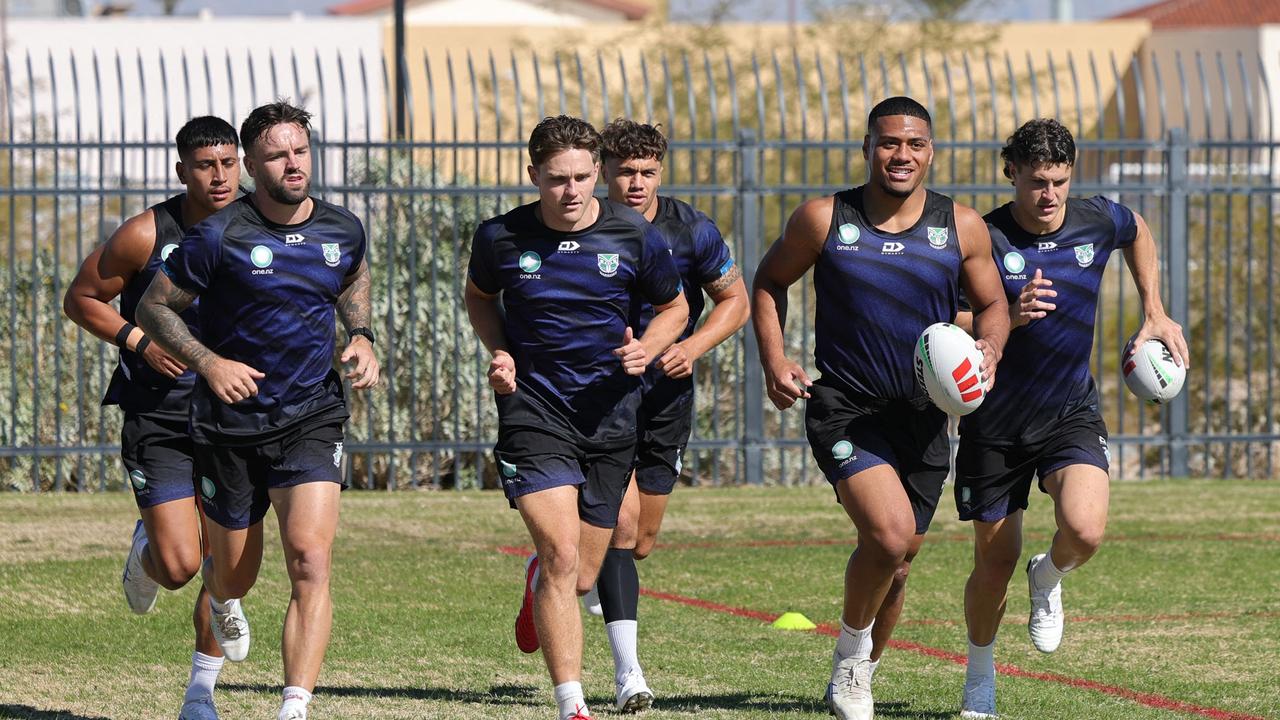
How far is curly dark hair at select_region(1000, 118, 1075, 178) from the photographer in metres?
6.82

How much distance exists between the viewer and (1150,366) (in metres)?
7.18

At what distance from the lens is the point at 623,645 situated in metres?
7.09

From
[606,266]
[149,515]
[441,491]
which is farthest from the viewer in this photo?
[441,491]

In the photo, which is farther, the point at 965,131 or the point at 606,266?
the point at 965,131

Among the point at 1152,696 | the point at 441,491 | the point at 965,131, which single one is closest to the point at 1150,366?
the point at 1152,696

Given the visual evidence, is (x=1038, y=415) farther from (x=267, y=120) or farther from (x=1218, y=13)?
(x=1218, y=13)

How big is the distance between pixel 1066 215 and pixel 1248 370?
939 centimetres

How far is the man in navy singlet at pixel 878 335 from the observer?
6543 millimetres

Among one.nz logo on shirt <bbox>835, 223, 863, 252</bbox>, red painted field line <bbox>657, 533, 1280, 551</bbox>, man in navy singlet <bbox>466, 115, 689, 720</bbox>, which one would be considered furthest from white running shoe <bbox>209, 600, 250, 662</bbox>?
red painted field line <bbox>657, 533, 1280, 551</bbox>

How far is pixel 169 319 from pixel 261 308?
0.99 feet

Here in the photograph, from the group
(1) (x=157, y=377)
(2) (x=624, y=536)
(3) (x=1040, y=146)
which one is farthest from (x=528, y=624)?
(3) (x=1040, y=146)

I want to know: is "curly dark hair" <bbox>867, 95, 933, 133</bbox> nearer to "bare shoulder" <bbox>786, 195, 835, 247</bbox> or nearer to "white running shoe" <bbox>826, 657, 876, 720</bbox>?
"bare shoulder" <bbox>786, 195, 835, 247</bbox>

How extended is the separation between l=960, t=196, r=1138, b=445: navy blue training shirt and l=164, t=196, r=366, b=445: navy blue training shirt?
2.37m

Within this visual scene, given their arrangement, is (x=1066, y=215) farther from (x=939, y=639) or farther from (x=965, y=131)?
(x=965, y=131)
